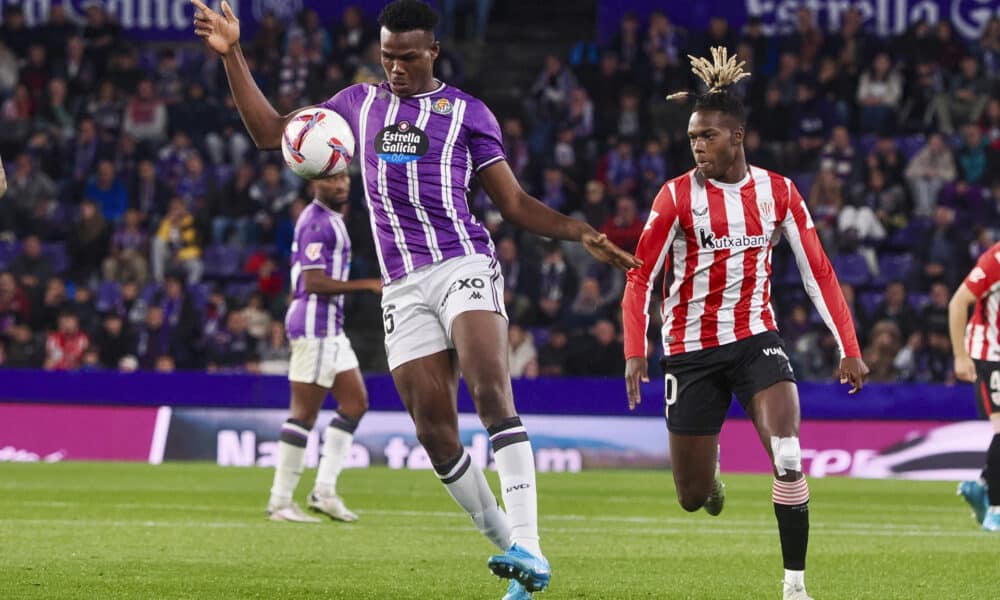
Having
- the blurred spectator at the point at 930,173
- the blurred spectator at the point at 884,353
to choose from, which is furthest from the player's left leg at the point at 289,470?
the blurred spectator at the point at 930,173

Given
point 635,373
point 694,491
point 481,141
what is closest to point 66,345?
point 694,491

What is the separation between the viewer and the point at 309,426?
11.7 m

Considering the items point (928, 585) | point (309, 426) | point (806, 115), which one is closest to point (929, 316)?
point (806, 115)

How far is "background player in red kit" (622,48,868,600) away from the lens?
25.4 feet

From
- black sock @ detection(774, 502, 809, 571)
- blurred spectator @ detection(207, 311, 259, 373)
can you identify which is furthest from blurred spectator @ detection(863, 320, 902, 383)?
black sock @ detection(774, 502, 809, 571)

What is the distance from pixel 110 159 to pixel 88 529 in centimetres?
1309

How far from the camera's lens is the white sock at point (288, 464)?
1146cm

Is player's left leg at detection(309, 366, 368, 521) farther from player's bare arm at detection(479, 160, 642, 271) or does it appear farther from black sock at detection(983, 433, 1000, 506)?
player's bare arm at detection(479, 160, 642, 271)

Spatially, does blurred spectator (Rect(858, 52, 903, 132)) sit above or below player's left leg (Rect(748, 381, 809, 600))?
above

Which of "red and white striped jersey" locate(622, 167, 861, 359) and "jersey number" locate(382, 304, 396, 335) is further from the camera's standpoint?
"red and white striped jersey" locate(622, 167, 861, 359)

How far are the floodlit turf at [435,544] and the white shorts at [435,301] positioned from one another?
3.86 feet

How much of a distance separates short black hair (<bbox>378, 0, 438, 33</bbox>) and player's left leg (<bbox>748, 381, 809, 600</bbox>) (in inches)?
89.1

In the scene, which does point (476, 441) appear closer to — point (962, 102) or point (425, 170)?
point (962, 102)

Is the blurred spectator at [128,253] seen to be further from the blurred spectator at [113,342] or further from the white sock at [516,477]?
the white sock at [516,477]
